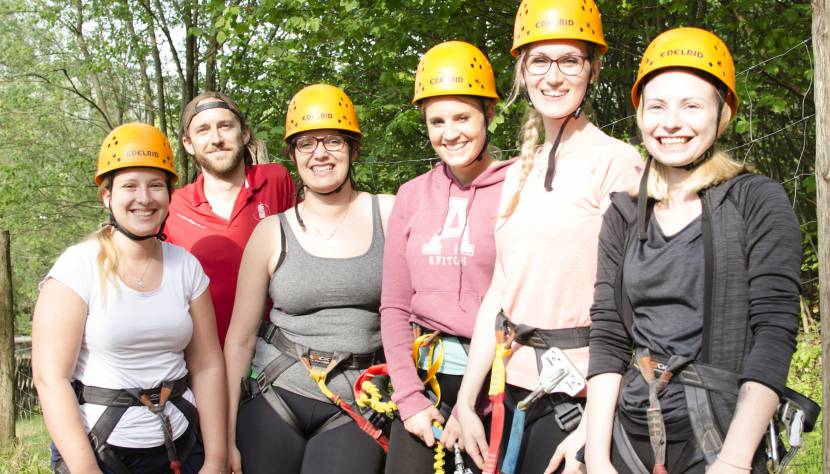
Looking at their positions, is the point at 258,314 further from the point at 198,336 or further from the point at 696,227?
the point at 696,227

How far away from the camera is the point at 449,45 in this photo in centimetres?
331

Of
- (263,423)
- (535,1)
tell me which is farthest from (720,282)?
(263,423)

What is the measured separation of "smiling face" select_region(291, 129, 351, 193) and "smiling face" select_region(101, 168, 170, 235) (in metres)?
0.64

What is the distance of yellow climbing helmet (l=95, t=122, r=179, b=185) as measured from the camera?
3.19 m

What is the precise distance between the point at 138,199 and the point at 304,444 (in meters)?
1.25

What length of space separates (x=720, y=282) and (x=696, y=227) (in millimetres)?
192

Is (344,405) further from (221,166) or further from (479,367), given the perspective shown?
(221,166)

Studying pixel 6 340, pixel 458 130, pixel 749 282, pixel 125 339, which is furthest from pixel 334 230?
pixel 6 340

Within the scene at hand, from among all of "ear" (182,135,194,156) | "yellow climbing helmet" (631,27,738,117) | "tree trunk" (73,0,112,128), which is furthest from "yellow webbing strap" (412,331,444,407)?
"tree trunk" (73,0,112,128)

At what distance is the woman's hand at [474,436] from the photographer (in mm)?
2900

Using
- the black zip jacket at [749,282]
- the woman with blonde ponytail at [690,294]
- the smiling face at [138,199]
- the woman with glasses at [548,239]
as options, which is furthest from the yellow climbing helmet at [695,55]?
the smiling face at [138,199]

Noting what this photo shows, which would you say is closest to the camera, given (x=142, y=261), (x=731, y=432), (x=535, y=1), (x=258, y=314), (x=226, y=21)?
(x=731, y=432)

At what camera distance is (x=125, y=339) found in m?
3.04

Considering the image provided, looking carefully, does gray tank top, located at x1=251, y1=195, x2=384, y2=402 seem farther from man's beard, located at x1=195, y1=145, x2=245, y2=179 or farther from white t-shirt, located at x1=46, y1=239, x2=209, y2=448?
man's beard, located at x1=195, y1=145, x2=245, y2=179
